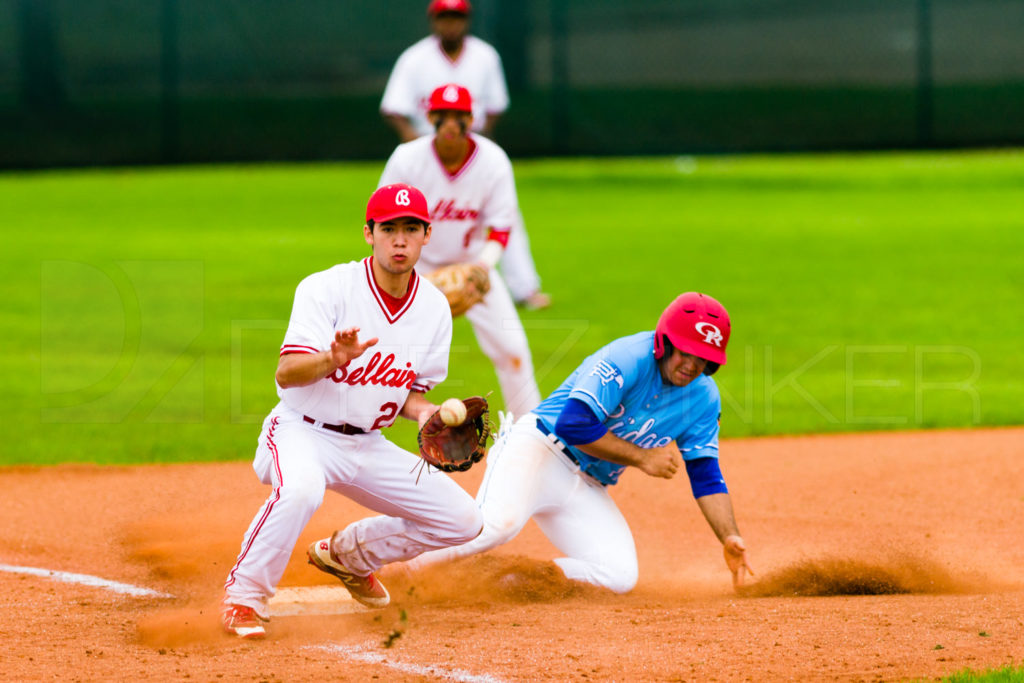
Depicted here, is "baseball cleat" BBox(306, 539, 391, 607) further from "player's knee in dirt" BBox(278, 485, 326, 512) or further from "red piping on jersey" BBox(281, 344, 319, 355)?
"red piping on jersey" BBox(281, 344, 319, 355)

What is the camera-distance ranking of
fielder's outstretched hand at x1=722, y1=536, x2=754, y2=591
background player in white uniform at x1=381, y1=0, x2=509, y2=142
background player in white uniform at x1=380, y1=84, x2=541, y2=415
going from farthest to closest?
background player in white uniform at x1=381, y1=0, x2=509, y2=142 < background player in white uniform at x1=380, y1=84, x2=541, y2=415 < fielder's outstretched hand at x1=722, y1=536, x2=754, y2=591

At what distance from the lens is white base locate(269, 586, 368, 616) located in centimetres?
517

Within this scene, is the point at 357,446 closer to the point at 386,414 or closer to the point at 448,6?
the point at 386,414

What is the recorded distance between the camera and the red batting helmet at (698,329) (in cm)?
503

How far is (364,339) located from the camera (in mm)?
4816

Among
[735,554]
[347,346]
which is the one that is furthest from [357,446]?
[735,554]

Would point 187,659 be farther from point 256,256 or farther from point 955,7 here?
point 955,7

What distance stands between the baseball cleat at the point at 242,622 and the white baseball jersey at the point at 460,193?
132 inches

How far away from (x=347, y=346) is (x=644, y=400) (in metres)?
1.52

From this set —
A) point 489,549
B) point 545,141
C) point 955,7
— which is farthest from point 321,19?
point 489,549

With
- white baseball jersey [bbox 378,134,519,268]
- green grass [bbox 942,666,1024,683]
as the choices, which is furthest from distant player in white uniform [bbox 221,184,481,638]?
white baseball jersey [bbox 378,134,519,268]

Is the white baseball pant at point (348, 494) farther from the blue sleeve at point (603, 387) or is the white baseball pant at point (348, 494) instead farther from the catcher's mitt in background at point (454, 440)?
the blue sleeve at point (603, 387)

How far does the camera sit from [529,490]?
5.52 m

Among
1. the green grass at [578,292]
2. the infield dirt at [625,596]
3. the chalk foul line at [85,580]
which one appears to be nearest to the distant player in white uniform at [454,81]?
the green grass at [578,292]
